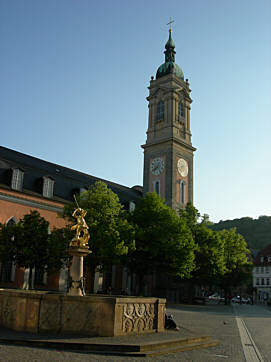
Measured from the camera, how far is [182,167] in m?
60.1

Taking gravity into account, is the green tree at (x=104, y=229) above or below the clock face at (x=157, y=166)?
below

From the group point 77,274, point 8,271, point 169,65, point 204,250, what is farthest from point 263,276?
point 77,274

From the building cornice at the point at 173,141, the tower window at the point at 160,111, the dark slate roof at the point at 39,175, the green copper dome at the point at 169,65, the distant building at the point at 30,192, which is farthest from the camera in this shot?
the green copper dome at the point at 169,65

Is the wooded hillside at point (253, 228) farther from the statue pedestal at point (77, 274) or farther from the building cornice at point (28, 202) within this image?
the statue pedestal at point (77, 274)

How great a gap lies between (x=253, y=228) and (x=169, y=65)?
89.6 meters

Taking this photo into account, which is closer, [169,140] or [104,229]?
[104,229]

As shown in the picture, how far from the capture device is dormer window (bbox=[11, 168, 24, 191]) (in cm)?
3997

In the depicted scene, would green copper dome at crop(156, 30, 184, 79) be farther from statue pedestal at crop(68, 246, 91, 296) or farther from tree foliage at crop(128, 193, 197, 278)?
statue pedestal at crop(68, 246, 91, 296)

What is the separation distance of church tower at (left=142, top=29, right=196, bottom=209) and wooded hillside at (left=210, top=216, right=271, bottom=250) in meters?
69.7

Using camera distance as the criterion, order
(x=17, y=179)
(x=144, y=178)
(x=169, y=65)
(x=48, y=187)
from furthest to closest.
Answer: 1. (x=169, y=65)
2. (x=144, y=178)
3. (x=48, y=187)
4. (x=17, y=179)

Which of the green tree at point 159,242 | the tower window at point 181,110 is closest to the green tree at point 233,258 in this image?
the green tree at point 159,242

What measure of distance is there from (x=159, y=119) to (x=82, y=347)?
52.9 metres

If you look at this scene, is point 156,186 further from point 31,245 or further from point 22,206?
point 31,245

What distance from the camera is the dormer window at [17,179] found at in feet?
131
